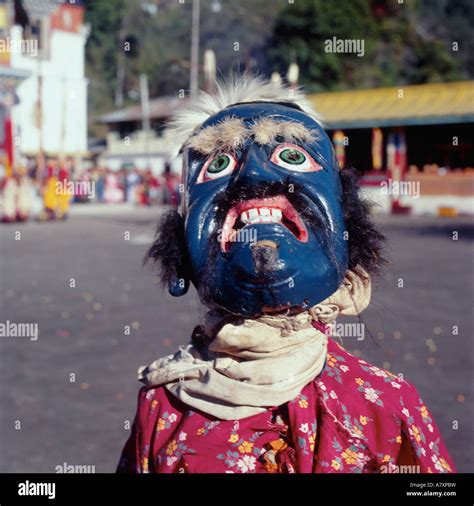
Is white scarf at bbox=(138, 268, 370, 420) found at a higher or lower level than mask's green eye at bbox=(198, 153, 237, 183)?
lower

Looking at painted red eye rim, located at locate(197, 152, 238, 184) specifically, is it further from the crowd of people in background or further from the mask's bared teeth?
the crowd of people in background

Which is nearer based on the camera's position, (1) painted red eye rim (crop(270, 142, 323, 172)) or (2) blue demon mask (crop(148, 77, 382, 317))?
(2) blue demon mask (crop(148, 77, 382, 317))

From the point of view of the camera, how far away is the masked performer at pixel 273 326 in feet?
5.88

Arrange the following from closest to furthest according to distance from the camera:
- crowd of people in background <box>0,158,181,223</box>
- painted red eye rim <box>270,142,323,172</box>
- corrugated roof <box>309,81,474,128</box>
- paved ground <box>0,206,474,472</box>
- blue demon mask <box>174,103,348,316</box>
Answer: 1. blue demon mask <box>174,103,348,316</box>
2. painted red eye rim <box>270,142,323,172</box>
3. paved ground <box>0,206,474,472</box>
4. crowd of people in background <box>0,158,181,223</box>
5. corrugated roof <box>309,81,474,128</box>

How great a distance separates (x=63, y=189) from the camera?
53.7 feet

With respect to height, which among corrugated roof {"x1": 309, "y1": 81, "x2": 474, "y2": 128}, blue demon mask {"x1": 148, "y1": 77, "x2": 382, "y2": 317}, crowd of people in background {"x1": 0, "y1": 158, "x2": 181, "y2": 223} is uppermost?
corrugated roof {"x1": 309, "y1": 81, "x2": 474, "y2": 128}

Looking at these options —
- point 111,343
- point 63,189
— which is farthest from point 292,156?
point 63,189

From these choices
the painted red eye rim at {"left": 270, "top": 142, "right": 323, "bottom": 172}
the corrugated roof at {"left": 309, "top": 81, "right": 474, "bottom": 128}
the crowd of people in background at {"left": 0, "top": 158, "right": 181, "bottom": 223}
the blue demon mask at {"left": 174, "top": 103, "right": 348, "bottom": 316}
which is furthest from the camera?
the corrugated roof at {"left": 309, "top": 81, "right": 474, "bottom": 128}

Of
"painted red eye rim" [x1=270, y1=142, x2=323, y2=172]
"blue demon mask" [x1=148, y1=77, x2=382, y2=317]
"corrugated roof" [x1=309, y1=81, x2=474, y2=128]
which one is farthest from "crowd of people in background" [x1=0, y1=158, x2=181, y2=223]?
"painted red eye rim" [x1=270, y1=142, x2=323, y2=172]

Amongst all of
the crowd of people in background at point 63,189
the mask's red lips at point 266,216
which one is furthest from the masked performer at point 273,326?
the crowd of people in background at point 63,189

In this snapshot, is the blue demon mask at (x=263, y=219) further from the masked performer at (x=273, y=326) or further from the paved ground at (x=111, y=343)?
the paved ground at (x=111, y=343)

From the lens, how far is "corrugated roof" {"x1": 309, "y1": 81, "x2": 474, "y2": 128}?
70.1 ft

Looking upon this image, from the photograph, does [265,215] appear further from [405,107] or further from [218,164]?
[405,107]

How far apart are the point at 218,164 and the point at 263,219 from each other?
0.73ft
